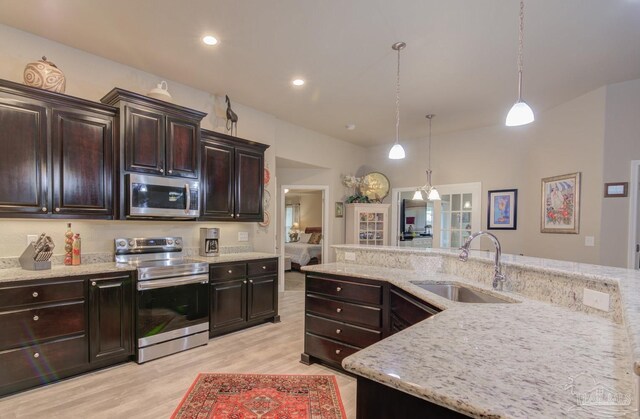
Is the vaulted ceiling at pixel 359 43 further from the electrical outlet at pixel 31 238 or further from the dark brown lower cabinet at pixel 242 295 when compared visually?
the dark brown lower cabinet at pixel 242 295

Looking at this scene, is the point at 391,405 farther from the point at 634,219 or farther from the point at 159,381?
the point at 634,219

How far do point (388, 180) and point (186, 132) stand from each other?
4310 mm

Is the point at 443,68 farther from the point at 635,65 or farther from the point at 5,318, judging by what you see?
the point at 5,318

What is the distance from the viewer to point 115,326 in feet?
9.20

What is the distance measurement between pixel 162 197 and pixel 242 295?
143cm

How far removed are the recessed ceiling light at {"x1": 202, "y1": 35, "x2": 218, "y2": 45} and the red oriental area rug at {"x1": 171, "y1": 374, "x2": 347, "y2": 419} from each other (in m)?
2.96

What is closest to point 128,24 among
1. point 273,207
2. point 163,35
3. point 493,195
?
point 163,35

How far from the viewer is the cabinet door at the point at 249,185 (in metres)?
4.09

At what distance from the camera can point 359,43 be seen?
2885 millimetres

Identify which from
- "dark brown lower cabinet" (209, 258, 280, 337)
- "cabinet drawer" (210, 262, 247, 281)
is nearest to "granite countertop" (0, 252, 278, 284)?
"cabinet drawer" (210, 262, 247, 281)

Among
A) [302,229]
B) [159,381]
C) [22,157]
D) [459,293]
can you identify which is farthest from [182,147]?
[302,229]

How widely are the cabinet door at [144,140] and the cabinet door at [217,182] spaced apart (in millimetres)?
565

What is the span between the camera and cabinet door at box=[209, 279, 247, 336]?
3.48 meters

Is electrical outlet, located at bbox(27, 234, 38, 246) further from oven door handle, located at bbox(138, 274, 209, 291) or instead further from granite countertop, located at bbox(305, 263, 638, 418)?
granite countertop, located at bbox(305, 263, 638, 418)
